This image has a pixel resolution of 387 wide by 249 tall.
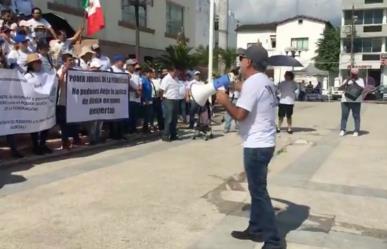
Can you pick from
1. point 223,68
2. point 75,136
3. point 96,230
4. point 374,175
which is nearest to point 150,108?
point 75,136

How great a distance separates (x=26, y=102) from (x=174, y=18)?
760 inches

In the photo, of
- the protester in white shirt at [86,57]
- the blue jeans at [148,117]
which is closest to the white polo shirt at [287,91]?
the blue jeans at [148,117]

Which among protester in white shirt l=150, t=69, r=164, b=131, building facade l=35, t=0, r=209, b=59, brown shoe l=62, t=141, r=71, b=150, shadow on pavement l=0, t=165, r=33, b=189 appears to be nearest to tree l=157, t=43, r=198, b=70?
building facade l=35, t=0, r=209, b=59

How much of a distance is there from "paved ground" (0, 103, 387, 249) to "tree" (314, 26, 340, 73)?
5748 centimetres

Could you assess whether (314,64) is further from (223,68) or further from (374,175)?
(374,175)

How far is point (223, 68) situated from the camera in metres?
29.2

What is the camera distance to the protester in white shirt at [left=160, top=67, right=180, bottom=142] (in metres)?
13.0

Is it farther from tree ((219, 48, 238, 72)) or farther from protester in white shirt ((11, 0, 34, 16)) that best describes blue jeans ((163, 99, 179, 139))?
tree ((219, 48, 238, 72))

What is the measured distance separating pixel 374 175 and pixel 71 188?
495 centimetres

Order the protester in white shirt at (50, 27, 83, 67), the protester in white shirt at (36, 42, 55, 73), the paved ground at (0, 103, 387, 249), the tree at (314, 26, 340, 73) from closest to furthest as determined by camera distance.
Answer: the paved ground at (0, 103, 387, 249) < the protester in white shirt at (36, 42, 55, 73) < the protester in white shirt at (50, 27, 83, 67) < the tree at (314, 26, 340, 73)

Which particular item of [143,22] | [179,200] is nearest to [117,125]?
[179,200]

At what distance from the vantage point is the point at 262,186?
516cm

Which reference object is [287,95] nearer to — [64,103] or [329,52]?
[64,103]

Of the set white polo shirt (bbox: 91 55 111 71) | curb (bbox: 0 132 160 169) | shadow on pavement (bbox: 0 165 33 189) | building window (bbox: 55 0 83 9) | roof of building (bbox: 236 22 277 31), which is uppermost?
roof of building (bbox: 236 22 277 31)
